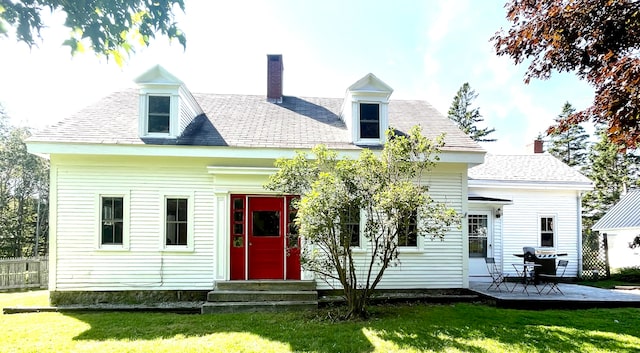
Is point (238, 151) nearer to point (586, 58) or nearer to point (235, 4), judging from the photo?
point (235, 4)

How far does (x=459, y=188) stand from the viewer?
977cm

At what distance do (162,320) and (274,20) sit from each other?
19.4 feet

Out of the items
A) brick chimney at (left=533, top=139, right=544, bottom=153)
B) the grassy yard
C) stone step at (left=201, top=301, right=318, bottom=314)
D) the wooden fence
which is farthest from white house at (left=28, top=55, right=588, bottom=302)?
brick chimney at (left=533, top=139, right=544, bottom=153)

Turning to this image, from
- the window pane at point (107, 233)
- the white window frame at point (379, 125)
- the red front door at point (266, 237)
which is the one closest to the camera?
the window pane at point (107, 233)

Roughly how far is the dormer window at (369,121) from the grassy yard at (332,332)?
4445 mm

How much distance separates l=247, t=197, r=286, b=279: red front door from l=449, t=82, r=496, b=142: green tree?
30543mm

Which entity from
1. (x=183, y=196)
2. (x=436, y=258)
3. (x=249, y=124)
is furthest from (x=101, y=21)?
(x=436, y=258)

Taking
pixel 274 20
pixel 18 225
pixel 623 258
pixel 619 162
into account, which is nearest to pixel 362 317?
pixel 274 20

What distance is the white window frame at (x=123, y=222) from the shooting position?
896 centimetres

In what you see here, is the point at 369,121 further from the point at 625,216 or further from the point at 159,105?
the point at 625,216

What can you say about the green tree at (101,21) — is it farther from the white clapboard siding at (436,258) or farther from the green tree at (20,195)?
the green tree at (20,195)

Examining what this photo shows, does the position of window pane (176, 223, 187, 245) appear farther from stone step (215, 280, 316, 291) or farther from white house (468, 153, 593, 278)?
white house (468, 153, 593, 278)

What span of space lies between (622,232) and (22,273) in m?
22.3

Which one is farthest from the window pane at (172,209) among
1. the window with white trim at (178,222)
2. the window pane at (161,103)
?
the window pane at (161,103)
